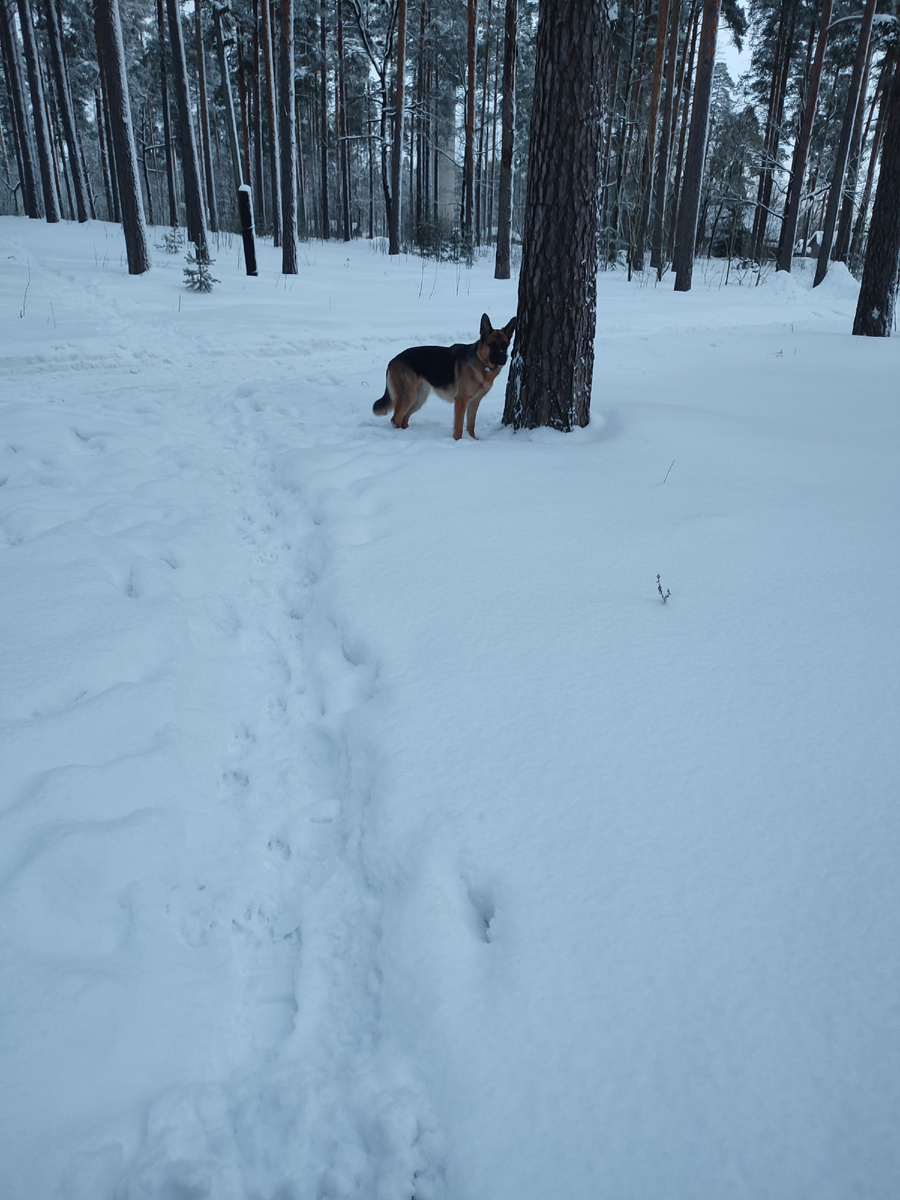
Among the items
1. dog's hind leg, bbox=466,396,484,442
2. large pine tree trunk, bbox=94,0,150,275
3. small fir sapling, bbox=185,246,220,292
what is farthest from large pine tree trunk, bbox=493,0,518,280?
dog's hind leg, bbox=466,396,484,442

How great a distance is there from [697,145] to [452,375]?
13.3 m

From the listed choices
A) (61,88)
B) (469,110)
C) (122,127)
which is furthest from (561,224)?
(61,88)

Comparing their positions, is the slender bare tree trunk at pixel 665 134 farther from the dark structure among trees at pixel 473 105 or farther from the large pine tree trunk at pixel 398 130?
the large pine tree trunk at pixel 398 130

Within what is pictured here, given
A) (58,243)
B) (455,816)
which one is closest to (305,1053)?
(455,816)

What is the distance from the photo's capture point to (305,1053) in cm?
134

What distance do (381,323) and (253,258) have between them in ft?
16.5

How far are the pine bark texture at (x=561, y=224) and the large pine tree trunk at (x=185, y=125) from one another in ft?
41.8

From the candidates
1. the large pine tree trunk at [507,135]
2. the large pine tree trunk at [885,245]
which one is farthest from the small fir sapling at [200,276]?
the large pine tree trunk at [885,245]

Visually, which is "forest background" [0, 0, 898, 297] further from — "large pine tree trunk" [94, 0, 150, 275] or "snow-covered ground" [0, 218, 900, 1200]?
"snow-covered ground" [0, 218, 900, 1200]

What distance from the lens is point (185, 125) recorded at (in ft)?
47.2

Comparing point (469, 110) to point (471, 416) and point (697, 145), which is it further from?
point (471, 416)

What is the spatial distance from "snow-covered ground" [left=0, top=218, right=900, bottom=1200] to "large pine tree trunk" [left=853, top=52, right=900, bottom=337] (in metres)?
5.68

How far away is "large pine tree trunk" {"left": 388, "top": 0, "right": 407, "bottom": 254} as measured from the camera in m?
16.5

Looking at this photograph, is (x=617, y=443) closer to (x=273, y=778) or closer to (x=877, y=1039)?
(x=273, y=778)
